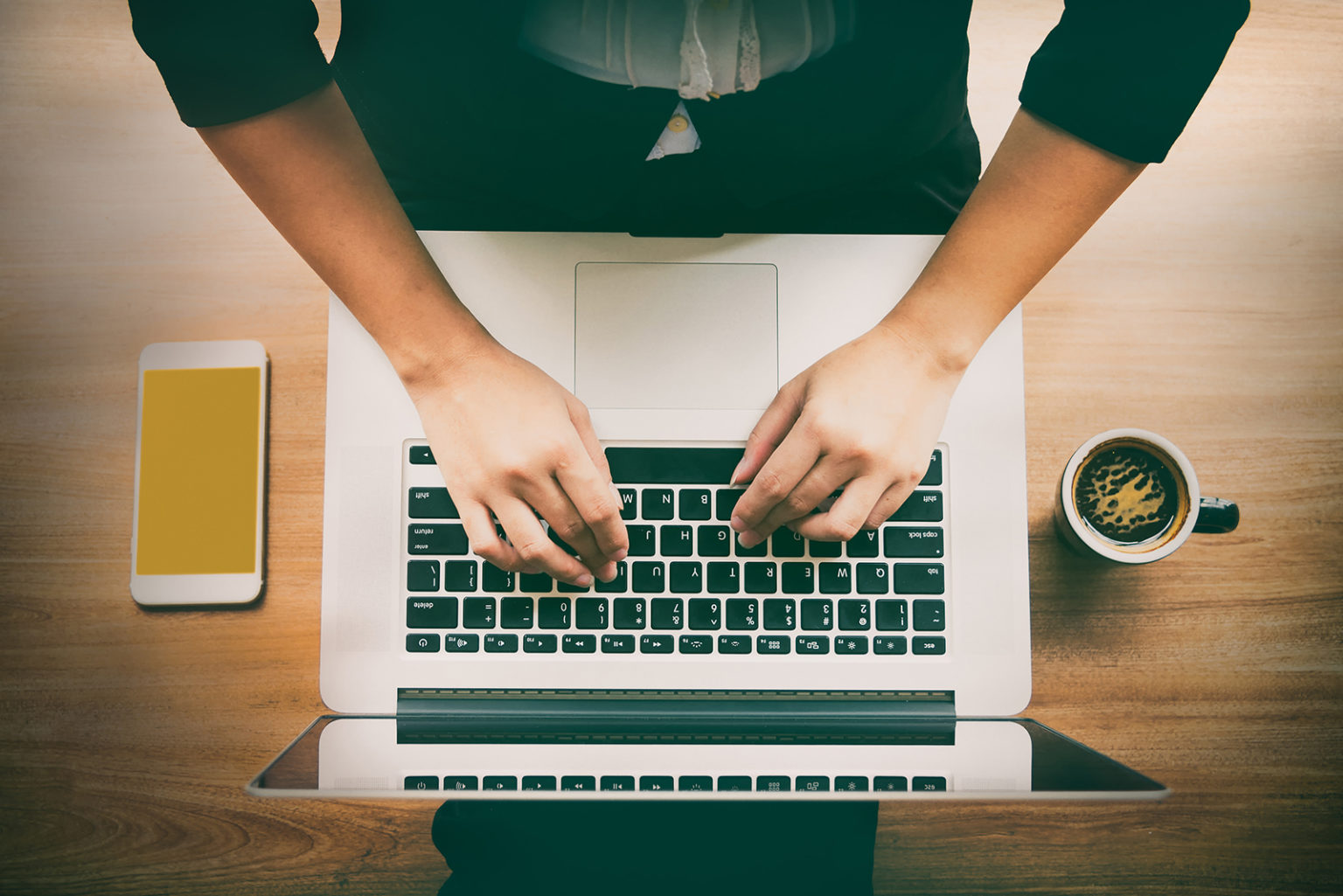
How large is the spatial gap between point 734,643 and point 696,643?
0.03 m

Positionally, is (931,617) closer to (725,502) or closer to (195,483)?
(725,502)

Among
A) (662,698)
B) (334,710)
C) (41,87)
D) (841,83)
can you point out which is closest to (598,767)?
(662,698)

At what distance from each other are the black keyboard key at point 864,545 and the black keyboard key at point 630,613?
0.49 ft

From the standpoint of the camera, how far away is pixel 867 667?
0.49 metres

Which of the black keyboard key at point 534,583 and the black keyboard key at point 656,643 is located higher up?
the black keyboard key at point 534,583

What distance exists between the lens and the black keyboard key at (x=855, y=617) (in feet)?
1.64

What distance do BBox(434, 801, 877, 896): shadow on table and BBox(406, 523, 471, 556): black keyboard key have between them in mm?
215

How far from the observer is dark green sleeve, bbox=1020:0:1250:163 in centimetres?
41

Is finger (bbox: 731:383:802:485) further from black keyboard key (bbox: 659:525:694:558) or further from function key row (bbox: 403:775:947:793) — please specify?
function key row (bbox: 403:775:947:793)

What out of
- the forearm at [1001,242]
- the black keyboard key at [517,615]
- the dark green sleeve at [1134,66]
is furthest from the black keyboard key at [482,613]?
the dark green sleeve at [1134,66]

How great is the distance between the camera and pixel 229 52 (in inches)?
15.5

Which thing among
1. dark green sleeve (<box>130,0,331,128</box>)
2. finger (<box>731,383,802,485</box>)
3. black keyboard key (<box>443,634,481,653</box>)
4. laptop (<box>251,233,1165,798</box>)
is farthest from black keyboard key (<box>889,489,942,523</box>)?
dark green sleeve (<box>130,0,331,128</box>)

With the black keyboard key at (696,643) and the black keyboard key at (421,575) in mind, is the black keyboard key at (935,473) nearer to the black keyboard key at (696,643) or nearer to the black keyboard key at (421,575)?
the black keyboard key at (696,643)

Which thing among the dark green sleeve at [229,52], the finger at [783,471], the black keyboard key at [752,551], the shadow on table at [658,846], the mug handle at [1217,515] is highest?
the dark green sleeve at [229,52]
